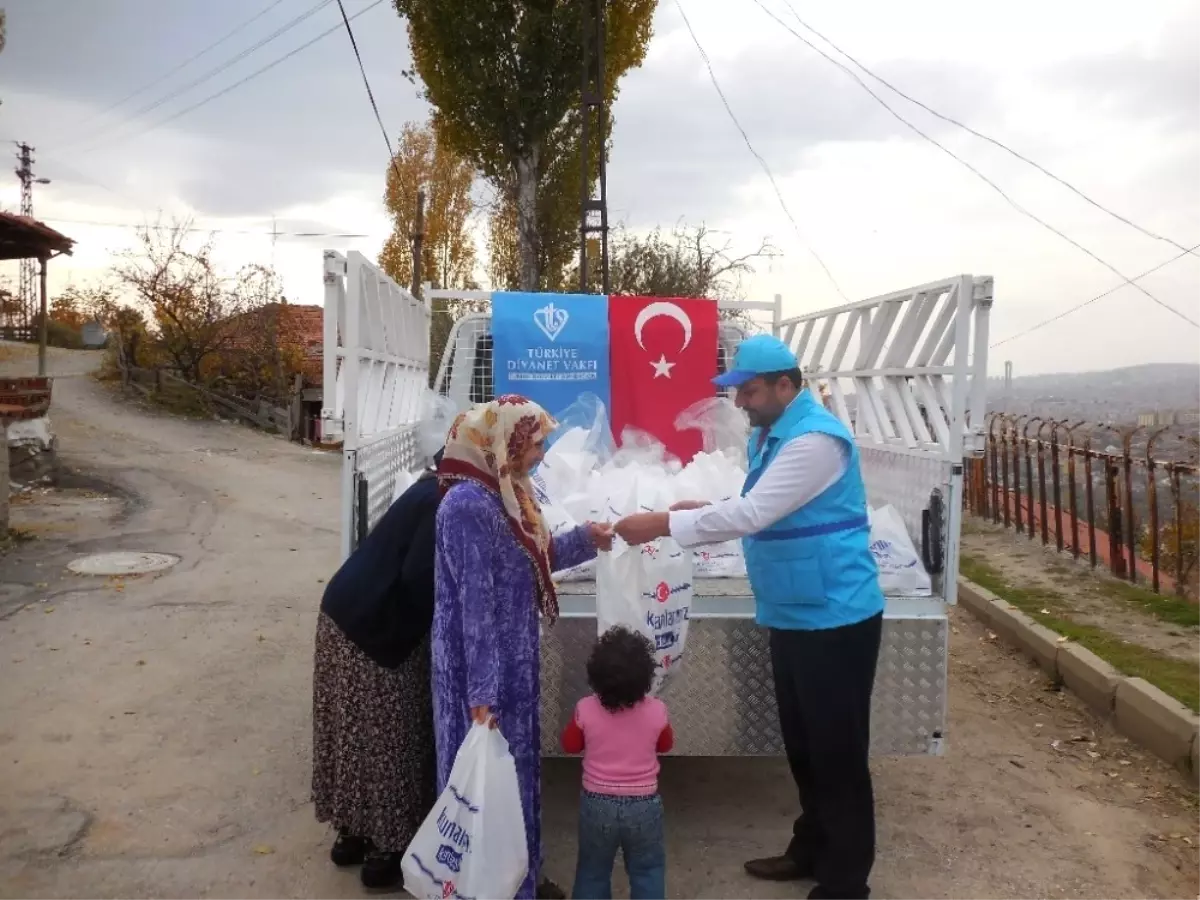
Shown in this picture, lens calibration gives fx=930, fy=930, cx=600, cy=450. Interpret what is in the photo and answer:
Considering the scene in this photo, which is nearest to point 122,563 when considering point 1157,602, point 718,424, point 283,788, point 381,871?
point 283,788

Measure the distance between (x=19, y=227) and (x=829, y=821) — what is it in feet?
41.9

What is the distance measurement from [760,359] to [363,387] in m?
1.53

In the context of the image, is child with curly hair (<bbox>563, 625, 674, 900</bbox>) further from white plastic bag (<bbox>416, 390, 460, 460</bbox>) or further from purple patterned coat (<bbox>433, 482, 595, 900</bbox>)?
white plastic bag (<bbox>416, 390, 460, 460</bbox>)

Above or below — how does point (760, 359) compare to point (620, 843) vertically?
above

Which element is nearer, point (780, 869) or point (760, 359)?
point (760, 359)

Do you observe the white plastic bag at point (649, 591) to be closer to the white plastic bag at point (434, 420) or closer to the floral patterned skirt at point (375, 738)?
the floral patterned skirt at point (375, 738)

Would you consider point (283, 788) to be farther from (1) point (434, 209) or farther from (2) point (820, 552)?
(1) point (434, 209)

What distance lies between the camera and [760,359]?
2.98 meters

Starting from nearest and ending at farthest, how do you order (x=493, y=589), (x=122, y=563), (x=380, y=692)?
1. (x=493, y=589)
2. (x=380, y=692)
3. (x=122, y=563)

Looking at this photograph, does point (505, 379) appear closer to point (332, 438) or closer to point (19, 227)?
point (332, 438)

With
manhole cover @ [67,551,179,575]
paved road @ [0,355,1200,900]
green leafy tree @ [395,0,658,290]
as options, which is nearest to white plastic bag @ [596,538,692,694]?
paved road @ [0,355,1200,900]

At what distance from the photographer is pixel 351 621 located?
3061 mm

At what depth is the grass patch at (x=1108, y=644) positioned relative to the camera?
187 inches

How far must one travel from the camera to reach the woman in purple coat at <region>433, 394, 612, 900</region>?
261 cm
